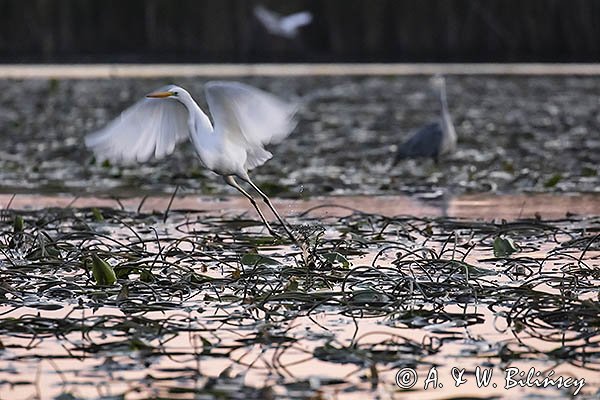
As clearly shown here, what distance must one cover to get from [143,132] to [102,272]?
1.22 meters

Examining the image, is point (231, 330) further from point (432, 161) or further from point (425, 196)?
point (432, 161)

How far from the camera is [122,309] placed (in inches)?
228

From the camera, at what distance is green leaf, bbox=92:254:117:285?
6.20 metres

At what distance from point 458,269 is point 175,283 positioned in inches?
48.1

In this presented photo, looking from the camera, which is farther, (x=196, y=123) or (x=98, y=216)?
(x=98, y=216)

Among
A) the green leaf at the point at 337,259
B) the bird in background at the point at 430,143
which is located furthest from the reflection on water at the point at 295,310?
the bird in background at the point at 430,143

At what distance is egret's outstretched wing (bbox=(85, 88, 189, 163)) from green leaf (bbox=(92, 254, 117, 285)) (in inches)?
39.6

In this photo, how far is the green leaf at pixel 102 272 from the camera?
620 centimetres

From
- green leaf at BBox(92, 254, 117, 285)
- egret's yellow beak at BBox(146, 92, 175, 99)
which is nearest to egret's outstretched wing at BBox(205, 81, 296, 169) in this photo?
egret's yellow beak at BBox(146, 92, 175, 99)
